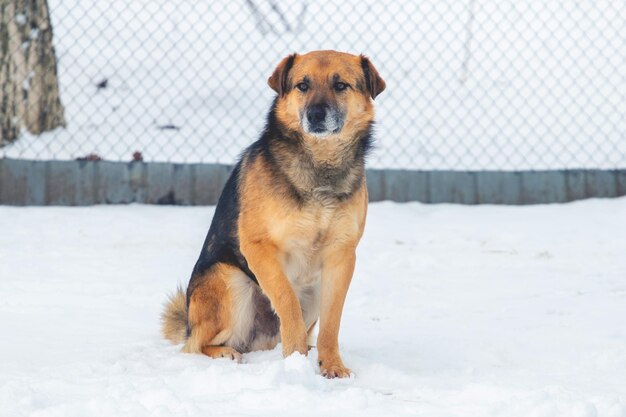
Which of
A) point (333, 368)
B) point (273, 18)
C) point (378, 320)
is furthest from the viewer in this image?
point (273, 18)

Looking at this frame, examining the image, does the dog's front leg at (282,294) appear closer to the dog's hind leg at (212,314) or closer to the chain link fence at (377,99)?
the dog's hind leg at (212,314)

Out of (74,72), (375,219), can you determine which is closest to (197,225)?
(375,219)

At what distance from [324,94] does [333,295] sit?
76 centimetres

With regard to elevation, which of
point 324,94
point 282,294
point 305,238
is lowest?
point 282,294

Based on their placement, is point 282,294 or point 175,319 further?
point 175,319

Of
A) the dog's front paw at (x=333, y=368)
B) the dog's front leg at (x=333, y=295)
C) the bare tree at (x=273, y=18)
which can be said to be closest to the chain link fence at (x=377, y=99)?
the bare tree at (x=273, y=18)

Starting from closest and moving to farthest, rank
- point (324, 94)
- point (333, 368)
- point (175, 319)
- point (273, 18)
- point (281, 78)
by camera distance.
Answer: point (333, 368)
point (324, 94)
point (281, 78)
point (175, 319)
point (273, 18)

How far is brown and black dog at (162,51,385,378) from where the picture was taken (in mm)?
3361

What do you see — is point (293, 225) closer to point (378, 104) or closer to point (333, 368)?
point (333, 368)

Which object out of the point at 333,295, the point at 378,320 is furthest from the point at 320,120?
the point at 378,320

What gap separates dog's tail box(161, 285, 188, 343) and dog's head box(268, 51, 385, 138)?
3.04 feet

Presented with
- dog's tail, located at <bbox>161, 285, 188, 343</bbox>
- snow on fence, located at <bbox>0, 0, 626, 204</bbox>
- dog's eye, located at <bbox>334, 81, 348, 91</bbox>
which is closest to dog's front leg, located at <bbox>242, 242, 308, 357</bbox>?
dog's tail, located at <bbox>161, 285, 188, 343</bbox>

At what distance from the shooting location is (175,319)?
12.7 feet

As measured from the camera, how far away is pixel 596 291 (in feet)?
15.7
